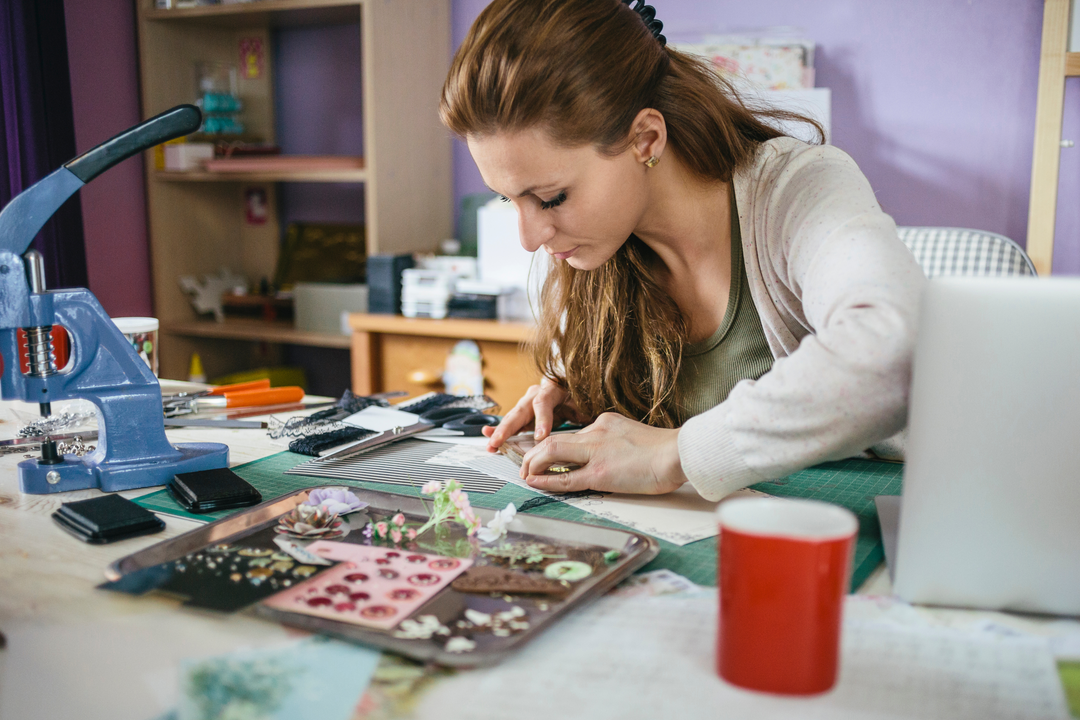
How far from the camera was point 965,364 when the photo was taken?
0.59m

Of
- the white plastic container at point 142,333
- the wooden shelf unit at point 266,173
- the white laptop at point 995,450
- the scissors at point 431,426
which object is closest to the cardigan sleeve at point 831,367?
the white laptop at point 995,450

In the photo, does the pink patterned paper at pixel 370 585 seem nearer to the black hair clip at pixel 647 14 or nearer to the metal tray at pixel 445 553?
the metal tray at pixel 445 553

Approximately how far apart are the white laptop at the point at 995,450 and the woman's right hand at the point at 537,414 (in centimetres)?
54

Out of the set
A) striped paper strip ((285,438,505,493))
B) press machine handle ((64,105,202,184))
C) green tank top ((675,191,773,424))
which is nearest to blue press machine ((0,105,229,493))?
press machine handle ((64,105,202,184))

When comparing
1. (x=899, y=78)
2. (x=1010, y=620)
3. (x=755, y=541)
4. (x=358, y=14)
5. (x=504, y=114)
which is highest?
(x=358, y=14)

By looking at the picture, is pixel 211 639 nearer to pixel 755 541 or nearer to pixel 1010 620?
pixel 755 541

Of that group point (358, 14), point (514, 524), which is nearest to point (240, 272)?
point (358, 14)

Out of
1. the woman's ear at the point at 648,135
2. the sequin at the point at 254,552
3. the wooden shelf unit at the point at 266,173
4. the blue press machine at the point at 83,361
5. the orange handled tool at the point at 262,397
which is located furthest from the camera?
the wooden shelf unit at the point at 266,173

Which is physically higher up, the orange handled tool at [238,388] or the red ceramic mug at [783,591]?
the red ceramic mug at [783,591]

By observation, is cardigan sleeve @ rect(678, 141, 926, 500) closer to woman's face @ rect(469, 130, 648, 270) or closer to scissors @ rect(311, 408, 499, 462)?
woman's face @ rect(469, 130, 648, 270)

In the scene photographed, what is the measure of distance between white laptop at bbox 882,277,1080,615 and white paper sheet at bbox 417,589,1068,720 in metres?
0.05

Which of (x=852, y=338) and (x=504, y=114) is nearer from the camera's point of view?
(x=852, y=338)

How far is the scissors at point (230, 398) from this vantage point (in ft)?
4.18

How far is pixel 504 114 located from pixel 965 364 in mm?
571
